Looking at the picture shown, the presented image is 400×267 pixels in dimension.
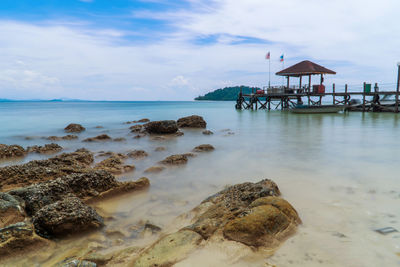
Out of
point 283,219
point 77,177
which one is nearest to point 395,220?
point 283,219

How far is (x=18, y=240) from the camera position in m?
2.93

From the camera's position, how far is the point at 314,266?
8.60 feet

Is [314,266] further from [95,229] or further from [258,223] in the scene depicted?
[95,229]

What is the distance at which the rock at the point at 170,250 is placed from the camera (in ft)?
8.52

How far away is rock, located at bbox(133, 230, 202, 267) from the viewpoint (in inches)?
102

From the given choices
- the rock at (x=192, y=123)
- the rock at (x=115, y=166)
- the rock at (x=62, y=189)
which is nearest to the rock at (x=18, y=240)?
the rock at (x=62, y=189)

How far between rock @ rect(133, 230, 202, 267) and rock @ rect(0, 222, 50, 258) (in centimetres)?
131

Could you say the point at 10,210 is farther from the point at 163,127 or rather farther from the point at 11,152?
the point at 163,127

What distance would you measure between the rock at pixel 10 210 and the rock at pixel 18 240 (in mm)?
543

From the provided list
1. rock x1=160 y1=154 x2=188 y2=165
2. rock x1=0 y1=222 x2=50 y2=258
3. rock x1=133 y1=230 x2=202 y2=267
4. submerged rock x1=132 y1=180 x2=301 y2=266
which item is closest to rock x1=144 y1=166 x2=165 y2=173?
rock x1=160 y1=154 x2=188 y2=165

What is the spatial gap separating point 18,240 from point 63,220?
496 mm

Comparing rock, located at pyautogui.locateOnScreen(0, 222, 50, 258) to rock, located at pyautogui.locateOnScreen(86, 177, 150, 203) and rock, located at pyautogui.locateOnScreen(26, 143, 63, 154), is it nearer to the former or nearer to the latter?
rock, located at pyautogui.locateOnScreen(86, 177, 150, 203)

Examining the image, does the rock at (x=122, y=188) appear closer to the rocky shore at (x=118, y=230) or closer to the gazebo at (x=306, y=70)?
the rocky shore at (x=118, y=230)

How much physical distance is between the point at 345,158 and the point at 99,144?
9.25 m
